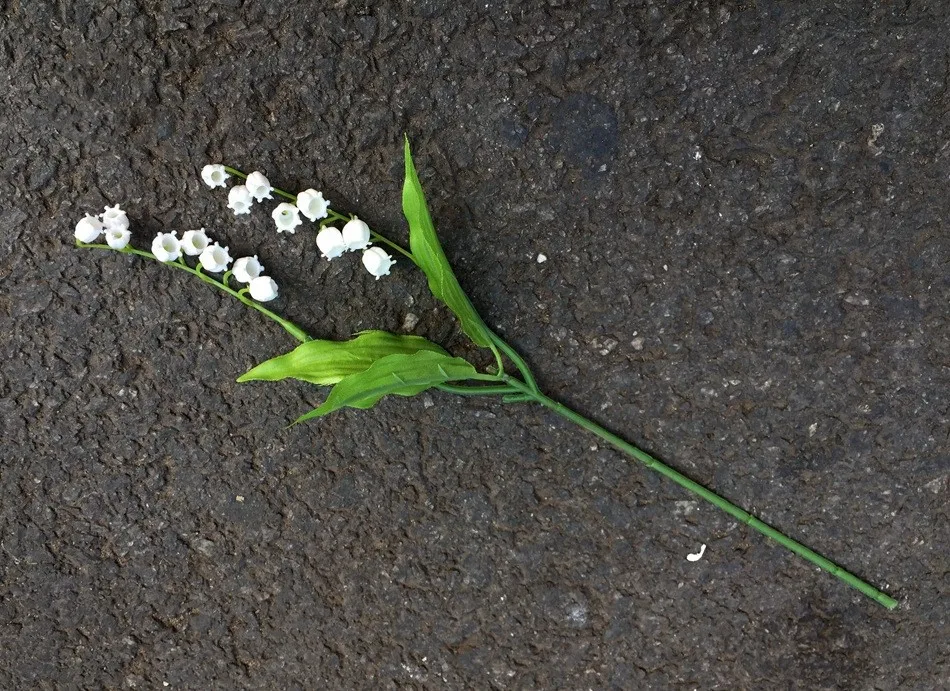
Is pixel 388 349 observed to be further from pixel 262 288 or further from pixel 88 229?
pixel 88 229

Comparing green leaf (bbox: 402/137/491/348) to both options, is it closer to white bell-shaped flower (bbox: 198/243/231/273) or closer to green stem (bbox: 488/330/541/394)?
green stem (bbox: 488/330/541/394)

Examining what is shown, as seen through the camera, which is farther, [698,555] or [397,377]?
[698,555]

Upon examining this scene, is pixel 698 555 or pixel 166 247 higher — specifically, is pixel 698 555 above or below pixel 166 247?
below

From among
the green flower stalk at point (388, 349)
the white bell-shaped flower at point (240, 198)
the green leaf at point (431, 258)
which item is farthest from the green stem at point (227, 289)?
the green leaf at point (431, 258)

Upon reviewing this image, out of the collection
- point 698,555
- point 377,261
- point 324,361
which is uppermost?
point 377,261

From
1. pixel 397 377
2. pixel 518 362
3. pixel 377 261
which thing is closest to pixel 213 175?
pixel 377 261

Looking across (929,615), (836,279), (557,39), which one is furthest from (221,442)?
(929,615)
